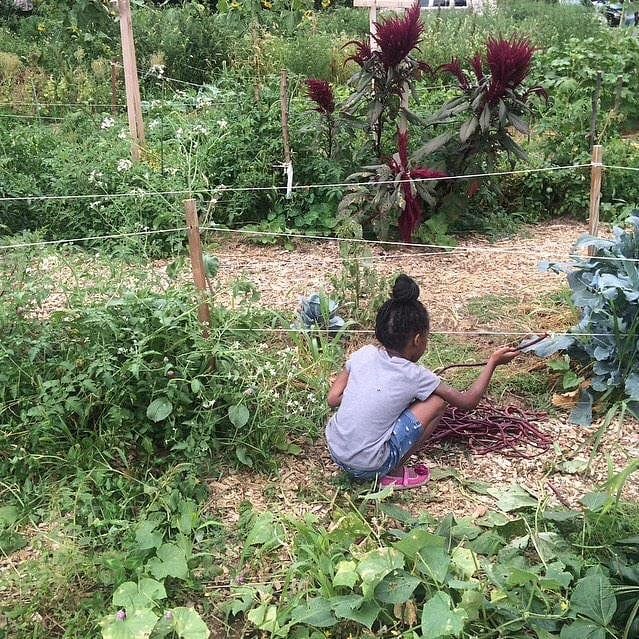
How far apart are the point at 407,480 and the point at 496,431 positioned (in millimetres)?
543

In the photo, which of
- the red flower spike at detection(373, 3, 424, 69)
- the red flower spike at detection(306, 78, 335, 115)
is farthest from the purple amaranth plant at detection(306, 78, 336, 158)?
the red flower spike at detection(373, 3, 424, 69)

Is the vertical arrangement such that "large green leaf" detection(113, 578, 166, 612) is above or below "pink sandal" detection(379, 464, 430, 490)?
below

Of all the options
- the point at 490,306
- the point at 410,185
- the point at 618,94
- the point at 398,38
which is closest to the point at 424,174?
the point at 410,185

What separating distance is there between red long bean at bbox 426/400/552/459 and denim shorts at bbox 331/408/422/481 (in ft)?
1.31

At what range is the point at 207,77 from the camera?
363 inches

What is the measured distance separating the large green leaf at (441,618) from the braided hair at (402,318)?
100 centimetres

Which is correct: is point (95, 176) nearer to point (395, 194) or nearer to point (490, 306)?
point (395, 194)

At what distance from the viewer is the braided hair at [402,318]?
2.82 metres

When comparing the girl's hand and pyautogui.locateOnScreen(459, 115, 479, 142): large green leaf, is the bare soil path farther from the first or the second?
pyautogui.locateOnScreen(459, 115, 479, 142): large green leaf

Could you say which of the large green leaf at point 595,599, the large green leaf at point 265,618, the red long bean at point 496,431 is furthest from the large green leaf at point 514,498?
the large green leaf at point 265,618

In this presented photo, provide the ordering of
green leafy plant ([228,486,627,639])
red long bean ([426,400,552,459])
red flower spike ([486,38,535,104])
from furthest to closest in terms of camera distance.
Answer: red flower spike ([486,38,535,104]), red long bean ([426,400,552,459]), green leafy plant ([228,486,627,639])

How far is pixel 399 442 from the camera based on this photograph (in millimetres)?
2816

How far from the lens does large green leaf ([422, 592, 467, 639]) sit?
2.02 m

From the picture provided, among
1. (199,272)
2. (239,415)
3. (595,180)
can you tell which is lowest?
(239,415)
